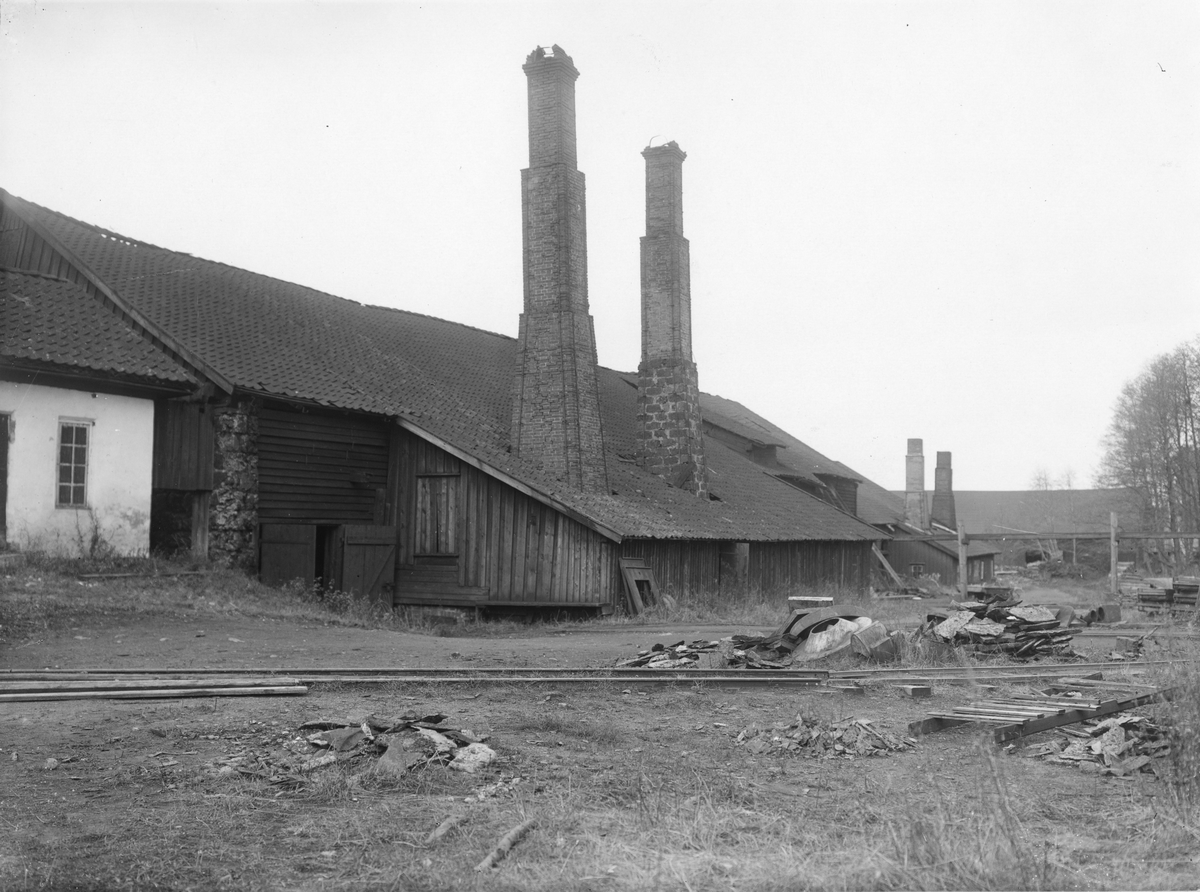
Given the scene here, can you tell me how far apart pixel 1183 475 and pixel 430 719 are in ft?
172

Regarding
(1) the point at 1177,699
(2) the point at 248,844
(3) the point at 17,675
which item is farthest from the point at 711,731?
(3) the point at 17,675

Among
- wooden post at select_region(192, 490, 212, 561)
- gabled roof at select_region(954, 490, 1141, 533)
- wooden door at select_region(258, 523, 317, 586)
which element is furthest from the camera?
gabled roof at select_region(954, 490, 1141, 533)

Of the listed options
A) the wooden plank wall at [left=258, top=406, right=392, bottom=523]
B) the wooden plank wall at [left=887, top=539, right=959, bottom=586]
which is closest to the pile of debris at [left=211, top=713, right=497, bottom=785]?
the wooden plank wall at [left=258, top=406, right=392, bottom=523]

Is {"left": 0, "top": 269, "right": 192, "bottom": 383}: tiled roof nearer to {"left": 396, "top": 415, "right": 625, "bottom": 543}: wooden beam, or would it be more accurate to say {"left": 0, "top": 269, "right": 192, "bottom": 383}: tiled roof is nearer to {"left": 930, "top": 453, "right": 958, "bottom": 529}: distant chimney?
{"left": 396, "top": 415, "right": 625, "bottom": 543}: wooden beam

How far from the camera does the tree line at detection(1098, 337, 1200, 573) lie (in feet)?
171

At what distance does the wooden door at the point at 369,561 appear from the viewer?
21906 mm

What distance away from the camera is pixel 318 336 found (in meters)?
24.5

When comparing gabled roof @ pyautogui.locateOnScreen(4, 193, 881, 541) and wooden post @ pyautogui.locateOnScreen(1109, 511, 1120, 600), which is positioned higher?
gabled roof @ pyautogui.locateOnScreen(4, 193, 881, 541)

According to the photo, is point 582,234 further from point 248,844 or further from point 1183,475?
point 1183,475

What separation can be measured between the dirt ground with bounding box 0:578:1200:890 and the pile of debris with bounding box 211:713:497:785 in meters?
0.14

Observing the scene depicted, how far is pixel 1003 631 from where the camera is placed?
14.9m

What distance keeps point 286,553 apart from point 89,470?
12.8 feet

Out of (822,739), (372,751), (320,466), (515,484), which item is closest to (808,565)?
(515,484)

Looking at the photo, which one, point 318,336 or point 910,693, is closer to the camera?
point 910,693
